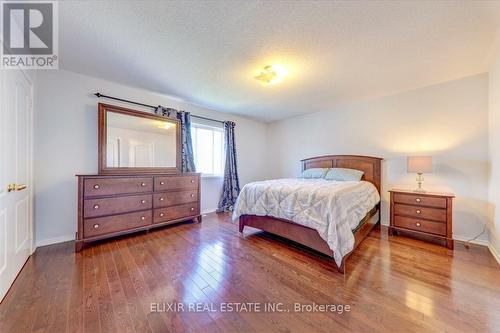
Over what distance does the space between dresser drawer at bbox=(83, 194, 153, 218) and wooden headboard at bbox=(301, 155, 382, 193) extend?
11.3 feet

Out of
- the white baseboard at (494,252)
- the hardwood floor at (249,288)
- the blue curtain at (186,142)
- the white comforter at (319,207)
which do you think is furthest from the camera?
the blue curtain at (186,142)

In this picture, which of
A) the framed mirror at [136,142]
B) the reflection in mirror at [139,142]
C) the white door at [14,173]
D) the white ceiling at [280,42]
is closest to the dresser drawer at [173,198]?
the framed mirror at [136,142]

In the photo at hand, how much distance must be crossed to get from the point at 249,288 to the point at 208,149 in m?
3.34

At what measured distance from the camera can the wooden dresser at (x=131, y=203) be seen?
2447mm

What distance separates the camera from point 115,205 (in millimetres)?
2670

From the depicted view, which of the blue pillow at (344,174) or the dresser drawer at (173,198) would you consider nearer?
the dresser drawer at (173,198)

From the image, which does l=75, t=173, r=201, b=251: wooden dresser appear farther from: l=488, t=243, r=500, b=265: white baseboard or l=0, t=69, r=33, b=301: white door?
l=488, t=243, r=500, b=265: white baseboard

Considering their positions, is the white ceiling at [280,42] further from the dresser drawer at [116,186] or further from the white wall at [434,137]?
the dresser drawer at [116,186]

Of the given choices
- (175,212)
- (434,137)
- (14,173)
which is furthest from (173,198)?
(434,137)

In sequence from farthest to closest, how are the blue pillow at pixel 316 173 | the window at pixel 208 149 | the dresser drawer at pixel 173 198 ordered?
the window at pixel 208 149 → the blue pillow at pixel 316 173 → the dresser drawer at pixel 173 198

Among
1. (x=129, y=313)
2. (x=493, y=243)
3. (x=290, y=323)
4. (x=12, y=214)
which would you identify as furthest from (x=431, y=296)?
(x=12, y=214)

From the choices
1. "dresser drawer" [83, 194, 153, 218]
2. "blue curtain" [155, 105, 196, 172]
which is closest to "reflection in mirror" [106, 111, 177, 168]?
"blue curtain" [155, 105, 196, 172]

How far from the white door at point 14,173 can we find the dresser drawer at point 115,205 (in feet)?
1.81

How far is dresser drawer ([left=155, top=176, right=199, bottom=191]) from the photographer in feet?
10.3
